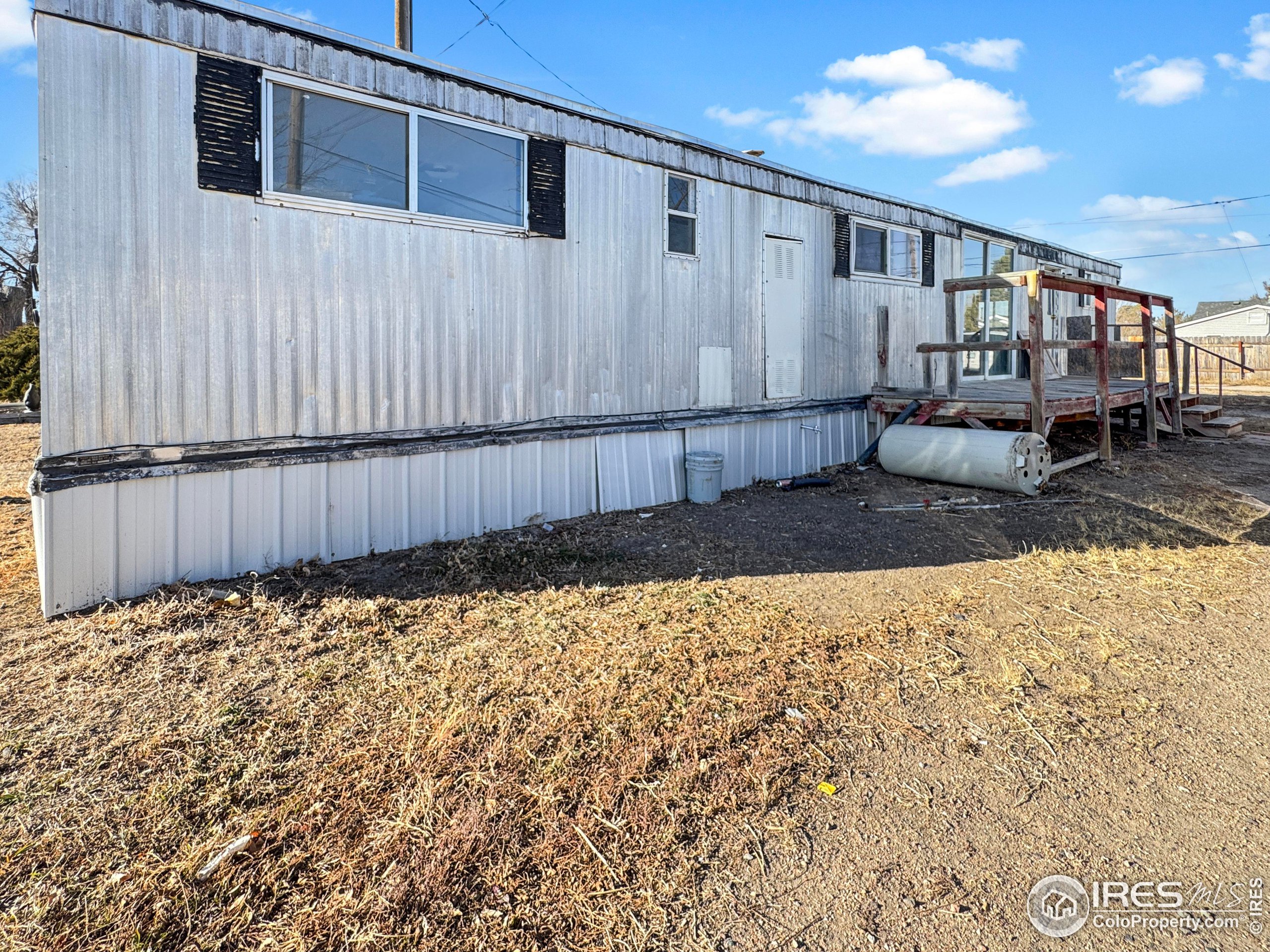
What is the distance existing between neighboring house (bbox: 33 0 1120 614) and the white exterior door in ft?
1.32

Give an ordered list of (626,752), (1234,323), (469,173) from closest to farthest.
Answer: (626,752) < (469,173) < (1234,323)

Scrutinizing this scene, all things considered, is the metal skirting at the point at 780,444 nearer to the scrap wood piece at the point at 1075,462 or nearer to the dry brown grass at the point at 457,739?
the scrap wood piece at the point at 1075,462

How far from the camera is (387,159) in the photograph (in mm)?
5270

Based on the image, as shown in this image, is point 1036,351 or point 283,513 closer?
point 283,513

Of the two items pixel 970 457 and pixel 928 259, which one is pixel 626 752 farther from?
pixel 928 259

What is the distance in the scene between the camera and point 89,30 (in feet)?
13.5

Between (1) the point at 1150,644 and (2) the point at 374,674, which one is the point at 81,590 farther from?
(1) the point at 1150,644

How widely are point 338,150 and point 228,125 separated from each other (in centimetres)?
68

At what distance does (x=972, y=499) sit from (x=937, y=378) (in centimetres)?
438

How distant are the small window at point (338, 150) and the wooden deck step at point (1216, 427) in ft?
38.8

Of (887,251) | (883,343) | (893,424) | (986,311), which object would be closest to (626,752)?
(893,424)

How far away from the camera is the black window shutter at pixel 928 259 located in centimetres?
1070

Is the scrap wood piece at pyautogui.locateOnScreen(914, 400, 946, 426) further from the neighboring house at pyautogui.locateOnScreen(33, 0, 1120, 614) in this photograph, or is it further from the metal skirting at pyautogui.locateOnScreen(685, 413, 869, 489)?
the neighboring house at pyautogui.locateOnScreen(33, 0, 1120, 614)

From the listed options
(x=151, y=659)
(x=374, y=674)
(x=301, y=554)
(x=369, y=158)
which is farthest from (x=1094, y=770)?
(x=369, y=158)
